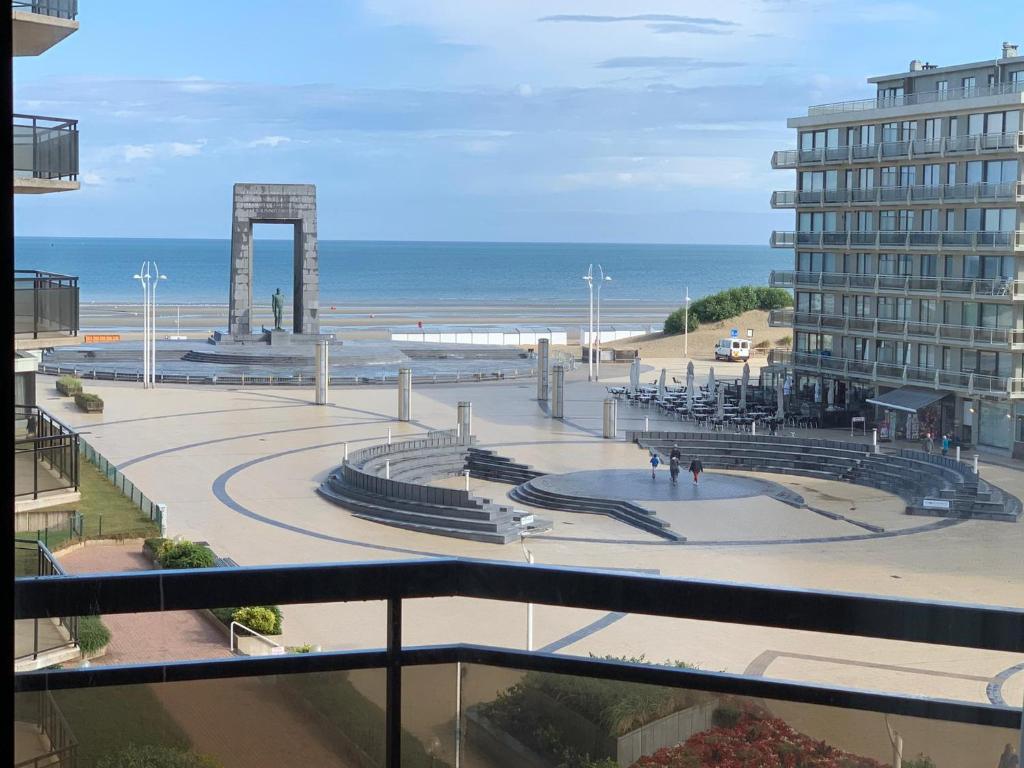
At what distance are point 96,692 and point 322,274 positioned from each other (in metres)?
165

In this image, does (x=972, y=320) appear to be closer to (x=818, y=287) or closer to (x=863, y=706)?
(x=818, y=287)

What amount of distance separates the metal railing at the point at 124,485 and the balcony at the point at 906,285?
79.4 ft

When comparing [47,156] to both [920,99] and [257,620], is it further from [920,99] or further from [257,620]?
[920,99]

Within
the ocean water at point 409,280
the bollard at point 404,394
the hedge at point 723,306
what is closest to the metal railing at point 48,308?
the bollard at point 404,394

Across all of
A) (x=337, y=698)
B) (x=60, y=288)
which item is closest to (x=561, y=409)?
(x=60, y=288)

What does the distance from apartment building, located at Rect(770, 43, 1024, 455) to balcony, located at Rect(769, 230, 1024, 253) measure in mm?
49

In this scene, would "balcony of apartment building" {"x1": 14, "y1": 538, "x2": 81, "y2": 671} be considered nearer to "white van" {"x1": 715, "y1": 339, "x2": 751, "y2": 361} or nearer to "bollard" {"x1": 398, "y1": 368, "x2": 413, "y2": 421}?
"bollard" {"x1": 398, "y1": 368, "x2": 413, "y2": 421}

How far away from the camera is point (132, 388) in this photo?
46719 mm

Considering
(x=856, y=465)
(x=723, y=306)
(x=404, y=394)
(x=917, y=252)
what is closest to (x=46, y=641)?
(x=856, y=465)

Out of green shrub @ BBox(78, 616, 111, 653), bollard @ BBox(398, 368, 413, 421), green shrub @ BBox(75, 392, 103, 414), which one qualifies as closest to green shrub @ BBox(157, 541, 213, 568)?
green shrub @ BBox(78, 616, 111, 653)

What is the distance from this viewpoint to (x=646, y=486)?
29453 millimetres

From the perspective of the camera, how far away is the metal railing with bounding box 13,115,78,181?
12430 mm

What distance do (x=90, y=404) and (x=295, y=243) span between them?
17.2m

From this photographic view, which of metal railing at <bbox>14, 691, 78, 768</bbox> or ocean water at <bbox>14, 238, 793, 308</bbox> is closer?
metal railing at <bbox>14, 691, 78, 768</bbox>
